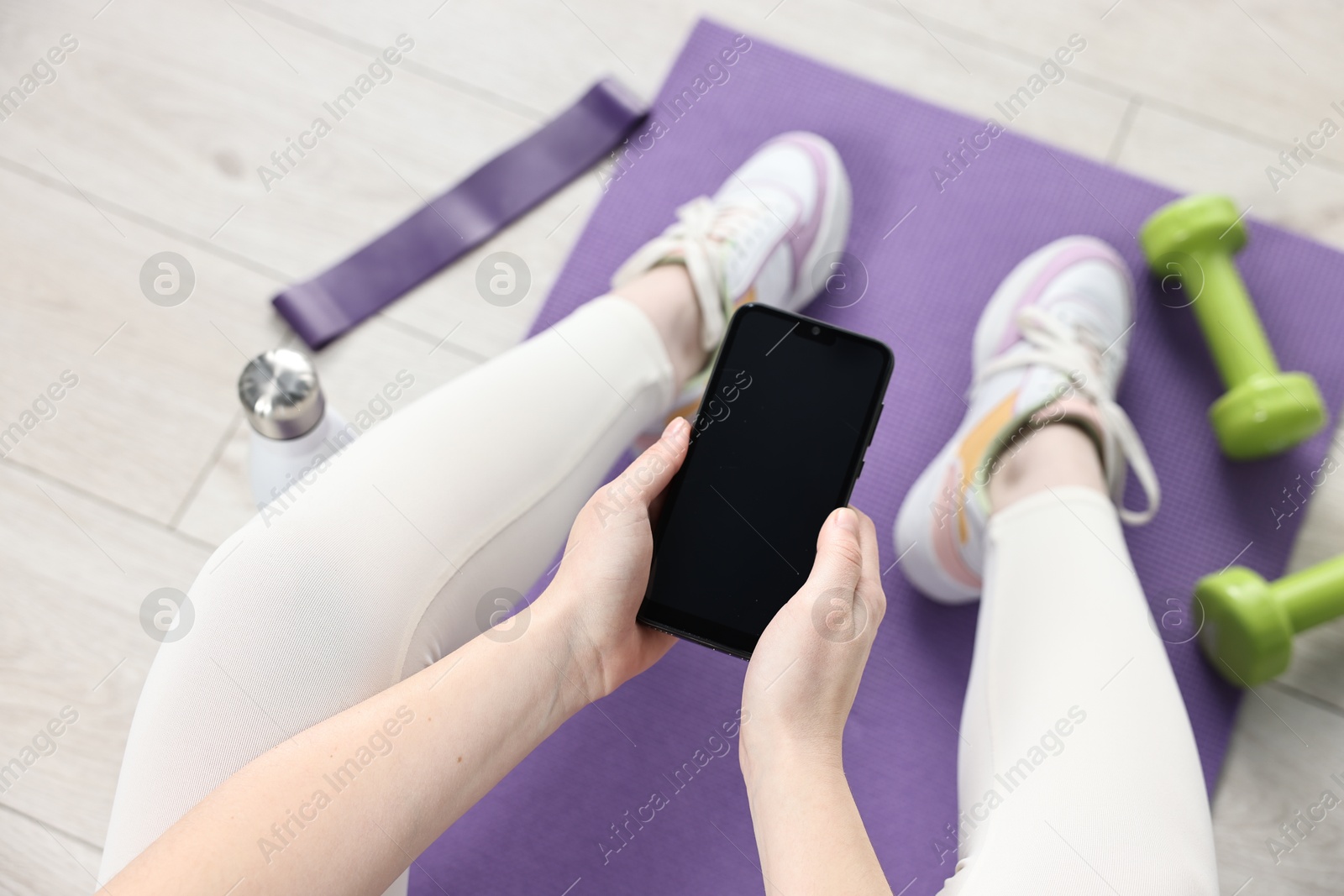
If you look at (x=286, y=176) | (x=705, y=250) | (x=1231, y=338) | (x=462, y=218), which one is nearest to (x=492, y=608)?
(x=705, y=250)

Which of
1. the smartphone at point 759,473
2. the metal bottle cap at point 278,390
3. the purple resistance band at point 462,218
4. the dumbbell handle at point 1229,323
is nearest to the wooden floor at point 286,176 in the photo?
the purple resistance band at point 462,218

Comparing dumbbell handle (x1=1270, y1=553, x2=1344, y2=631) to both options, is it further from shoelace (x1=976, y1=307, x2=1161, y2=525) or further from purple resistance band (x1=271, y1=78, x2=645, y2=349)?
purple resistance band (x1=271, y1=78, x2=645, y2=349)

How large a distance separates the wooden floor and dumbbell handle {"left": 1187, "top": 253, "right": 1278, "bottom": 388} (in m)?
0.15

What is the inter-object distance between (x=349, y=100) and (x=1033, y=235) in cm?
77

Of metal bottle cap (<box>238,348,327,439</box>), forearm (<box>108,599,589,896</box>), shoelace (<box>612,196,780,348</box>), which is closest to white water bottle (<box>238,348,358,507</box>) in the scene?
metal bottle cap (<box>238,348,327,439</box>)

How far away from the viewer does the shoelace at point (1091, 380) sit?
2.59 feet

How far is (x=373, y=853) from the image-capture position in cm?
48

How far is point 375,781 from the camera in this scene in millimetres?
487

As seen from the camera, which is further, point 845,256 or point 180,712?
point 845,256

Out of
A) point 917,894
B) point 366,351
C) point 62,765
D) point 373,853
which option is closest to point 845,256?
point 366,351

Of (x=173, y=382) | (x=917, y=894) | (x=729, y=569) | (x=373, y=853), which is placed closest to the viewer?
(x=373, y=853)

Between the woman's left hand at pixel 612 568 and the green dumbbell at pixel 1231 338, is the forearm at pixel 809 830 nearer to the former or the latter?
the woman's left hand at pixel 612 568

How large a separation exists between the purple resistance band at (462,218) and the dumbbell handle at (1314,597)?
0.79 meters

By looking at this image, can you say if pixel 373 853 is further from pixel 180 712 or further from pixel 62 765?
pixel 62 765
